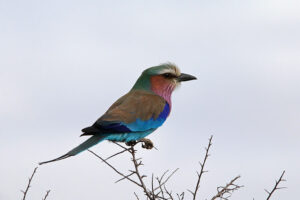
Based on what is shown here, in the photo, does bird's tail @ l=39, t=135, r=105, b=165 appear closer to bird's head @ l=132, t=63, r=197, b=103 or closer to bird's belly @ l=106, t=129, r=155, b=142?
bird's belly @ l=106, t=129, r=155, b=142

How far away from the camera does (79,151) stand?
5016mm

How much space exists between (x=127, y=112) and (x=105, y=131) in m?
0.55

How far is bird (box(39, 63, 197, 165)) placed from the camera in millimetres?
5230

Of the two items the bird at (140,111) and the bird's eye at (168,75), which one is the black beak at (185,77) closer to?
the bird at (140,111)

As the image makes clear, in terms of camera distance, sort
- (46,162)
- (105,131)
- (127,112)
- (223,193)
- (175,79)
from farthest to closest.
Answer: (175,79)
(127,112)
(105,131)
(223,193)
(46,162)

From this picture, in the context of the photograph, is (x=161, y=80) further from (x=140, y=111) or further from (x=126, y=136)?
(x=126, y=136)

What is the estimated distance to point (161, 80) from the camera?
6.55 m

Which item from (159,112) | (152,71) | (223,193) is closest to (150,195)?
(223,193)

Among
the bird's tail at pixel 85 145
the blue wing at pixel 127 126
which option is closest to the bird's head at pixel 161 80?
the blue wing at pixel 127 126

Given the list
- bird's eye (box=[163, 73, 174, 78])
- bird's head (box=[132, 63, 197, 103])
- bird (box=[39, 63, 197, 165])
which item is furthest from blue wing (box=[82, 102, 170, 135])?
bird's eye (box=[163, 73, 174, 78])

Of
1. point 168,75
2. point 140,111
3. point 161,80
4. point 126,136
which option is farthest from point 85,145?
point 168,75

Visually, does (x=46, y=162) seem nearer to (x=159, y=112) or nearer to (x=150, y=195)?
(x=150, y=195)

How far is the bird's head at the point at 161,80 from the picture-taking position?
21.2 feet

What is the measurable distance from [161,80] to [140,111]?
853mm
